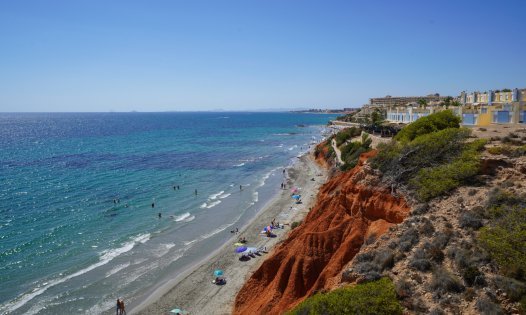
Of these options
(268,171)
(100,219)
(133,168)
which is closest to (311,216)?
(100,219)

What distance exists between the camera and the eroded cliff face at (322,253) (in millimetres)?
18469

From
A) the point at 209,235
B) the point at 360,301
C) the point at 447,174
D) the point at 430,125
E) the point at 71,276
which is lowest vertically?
the point at 209,235

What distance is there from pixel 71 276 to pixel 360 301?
21.3 meters

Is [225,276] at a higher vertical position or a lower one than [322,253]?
lower

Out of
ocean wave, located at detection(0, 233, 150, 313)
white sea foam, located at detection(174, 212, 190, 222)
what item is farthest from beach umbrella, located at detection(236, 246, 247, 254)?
white sea foam, located at detection(174, 212, 190, 222)

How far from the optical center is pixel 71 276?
1015 inches

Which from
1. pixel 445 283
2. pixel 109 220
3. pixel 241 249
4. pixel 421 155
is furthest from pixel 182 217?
pixel 445 283

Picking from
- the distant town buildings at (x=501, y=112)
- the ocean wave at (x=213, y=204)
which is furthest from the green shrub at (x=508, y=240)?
the ocean wave at (x=213, y=204)

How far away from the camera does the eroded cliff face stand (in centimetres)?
1847

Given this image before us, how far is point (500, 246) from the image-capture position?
43.2 ft

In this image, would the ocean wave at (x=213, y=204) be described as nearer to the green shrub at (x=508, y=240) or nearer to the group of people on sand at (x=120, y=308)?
the group of people on sand at (x=120, y=308)

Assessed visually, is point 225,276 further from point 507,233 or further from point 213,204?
point 213,204

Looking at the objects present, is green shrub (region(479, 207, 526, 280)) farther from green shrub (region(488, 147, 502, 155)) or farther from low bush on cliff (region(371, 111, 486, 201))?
green shrub (region(488, 147, 502, 155))

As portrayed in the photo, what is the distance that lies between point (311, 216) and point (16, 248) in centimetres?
2347
